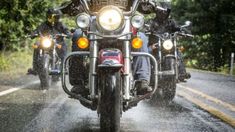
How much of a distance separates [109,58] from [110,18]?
17.9 inches

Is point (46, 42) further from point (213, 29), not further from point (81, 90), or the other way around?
point (213, 29)

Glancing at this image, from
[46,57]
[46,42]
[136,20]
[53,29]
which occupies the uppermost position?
[53,29]

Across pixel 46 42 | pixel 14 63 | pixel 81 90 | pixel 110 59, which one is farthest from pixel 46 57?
pixel 14 63

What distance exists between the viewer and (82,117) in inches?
290

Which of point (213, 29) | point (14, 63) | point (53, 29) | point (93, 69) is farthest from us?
point (213, 29)

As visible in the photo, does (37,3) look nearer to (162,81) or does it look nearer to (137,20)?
(162,81)

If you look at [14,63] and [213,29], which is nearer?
[14,63]

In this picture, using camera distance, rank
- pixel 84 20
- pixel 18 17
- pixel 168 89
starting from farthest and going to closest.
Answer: pixel 18 17 < pixel 168 89 < pixel 84 20

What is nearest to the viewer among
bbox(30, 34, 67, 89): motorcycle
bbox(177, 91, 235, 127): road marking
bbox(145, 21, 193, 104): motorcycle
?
bbox(177, 91, 235, 127): road marking

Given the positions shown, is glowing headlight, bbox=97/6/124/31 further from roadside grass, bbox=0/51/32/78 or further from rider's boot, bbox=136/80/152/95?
roadside grass, bbox=0/51/32/78

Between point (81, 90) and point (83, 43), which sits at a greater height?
point (83, 43)

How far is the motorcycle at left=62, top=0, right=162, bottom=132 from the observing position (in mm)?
5477

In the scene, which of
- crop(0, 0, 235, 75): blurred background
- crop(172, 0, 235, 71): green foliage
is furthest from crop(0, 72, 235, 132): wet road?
crop(172, 0, 235, 71): green foliage

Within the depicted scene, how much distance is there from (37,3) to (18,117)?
14206 mm
